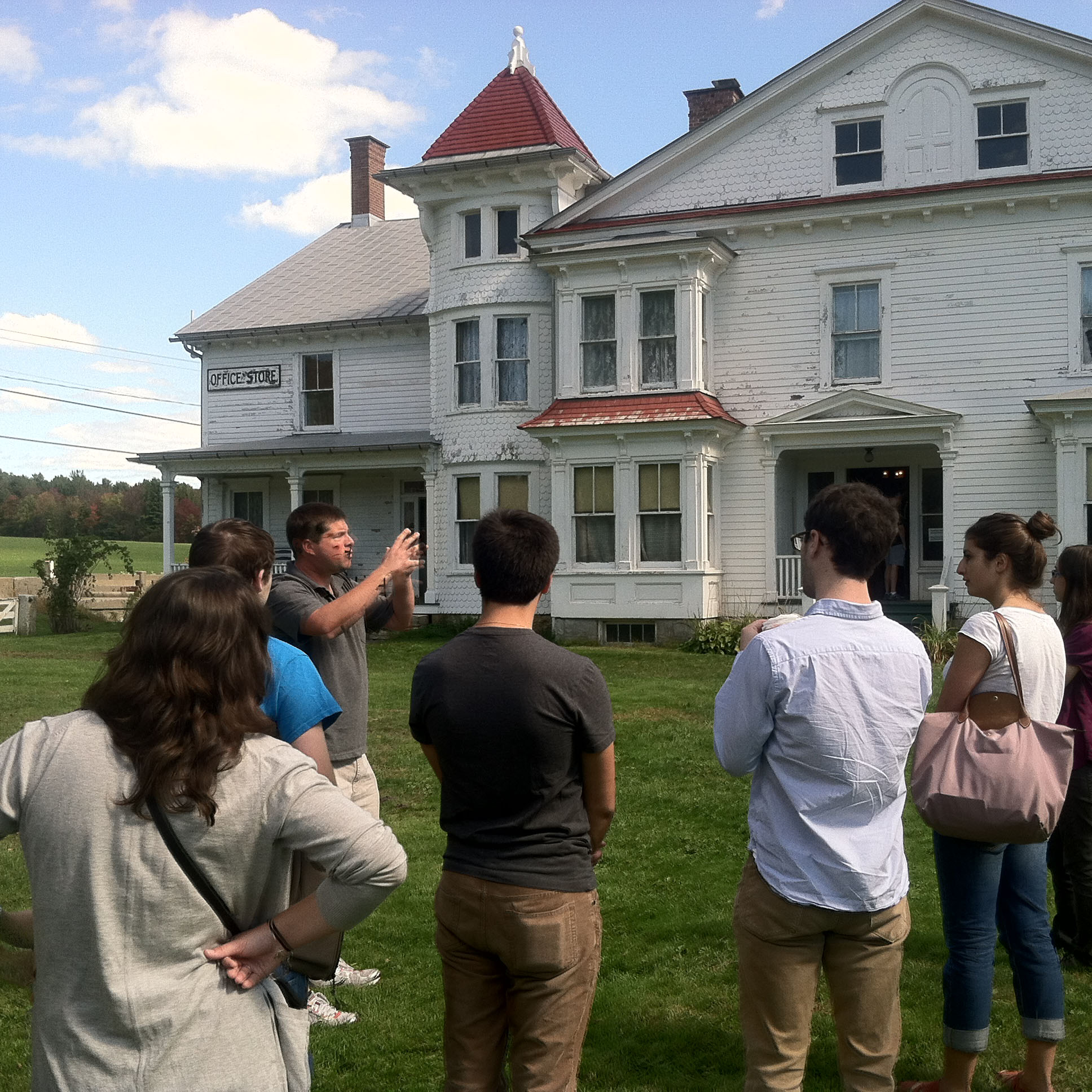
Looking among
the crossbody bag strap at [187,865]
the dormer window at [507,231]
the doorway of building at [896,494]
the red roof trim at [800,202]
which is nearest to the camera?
the crossbody bag strap at [187,865]

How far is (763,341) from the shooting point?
21016mm

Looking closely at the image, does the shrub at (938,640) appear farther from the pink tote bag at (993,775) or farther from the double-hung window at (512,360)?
the pink tote bag at (993,775)

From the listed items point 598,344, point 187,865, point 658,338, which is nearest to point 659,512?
point 658,338

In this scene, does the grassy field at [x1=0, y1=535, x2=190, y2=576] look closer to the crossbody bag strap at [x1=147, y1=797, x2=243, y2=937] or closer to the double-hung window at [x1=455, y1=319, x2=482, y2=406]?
the double-hung window at [x1=455, y1=319, x2=482, y2=406]

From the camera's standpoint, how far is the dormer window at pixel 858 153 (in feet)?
66.8

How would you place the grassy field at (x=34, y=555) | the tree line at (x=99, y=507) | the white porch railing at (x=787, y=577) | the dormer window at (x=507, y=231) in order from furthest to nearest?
the tree line at (x=99, y=507), the grassy field at (x=34, y=555), the dormer window at (x=507, y=231), the white porch railing at (x=787, y=577)

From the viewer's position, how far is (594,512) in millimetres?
21438

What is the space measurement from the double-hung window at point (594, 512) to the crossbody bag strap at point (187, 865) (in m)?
19.1

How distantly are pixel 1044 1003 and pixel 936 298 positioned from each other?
1755 cm

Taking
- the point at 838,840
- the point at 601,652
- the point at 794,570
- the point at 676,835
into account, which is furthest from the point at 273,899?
the point at 794,570

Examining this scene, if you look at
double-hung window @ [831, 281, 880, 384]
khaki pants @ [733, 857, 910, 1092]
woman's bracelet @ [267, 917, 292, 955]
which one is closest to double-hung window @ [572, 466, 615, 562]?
double-hung window @ [831, 281, 880, 384]

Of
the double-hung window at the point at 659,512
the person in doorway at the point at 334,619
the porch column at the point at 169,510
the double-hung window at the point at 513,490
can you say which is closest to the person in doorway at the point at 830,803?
the person in doorway at the point at 334,619

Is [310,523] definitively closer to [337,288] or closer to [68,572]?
[68,572]

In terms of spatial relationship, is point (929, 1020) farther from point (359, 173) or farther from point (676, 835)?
point (359, 173)
